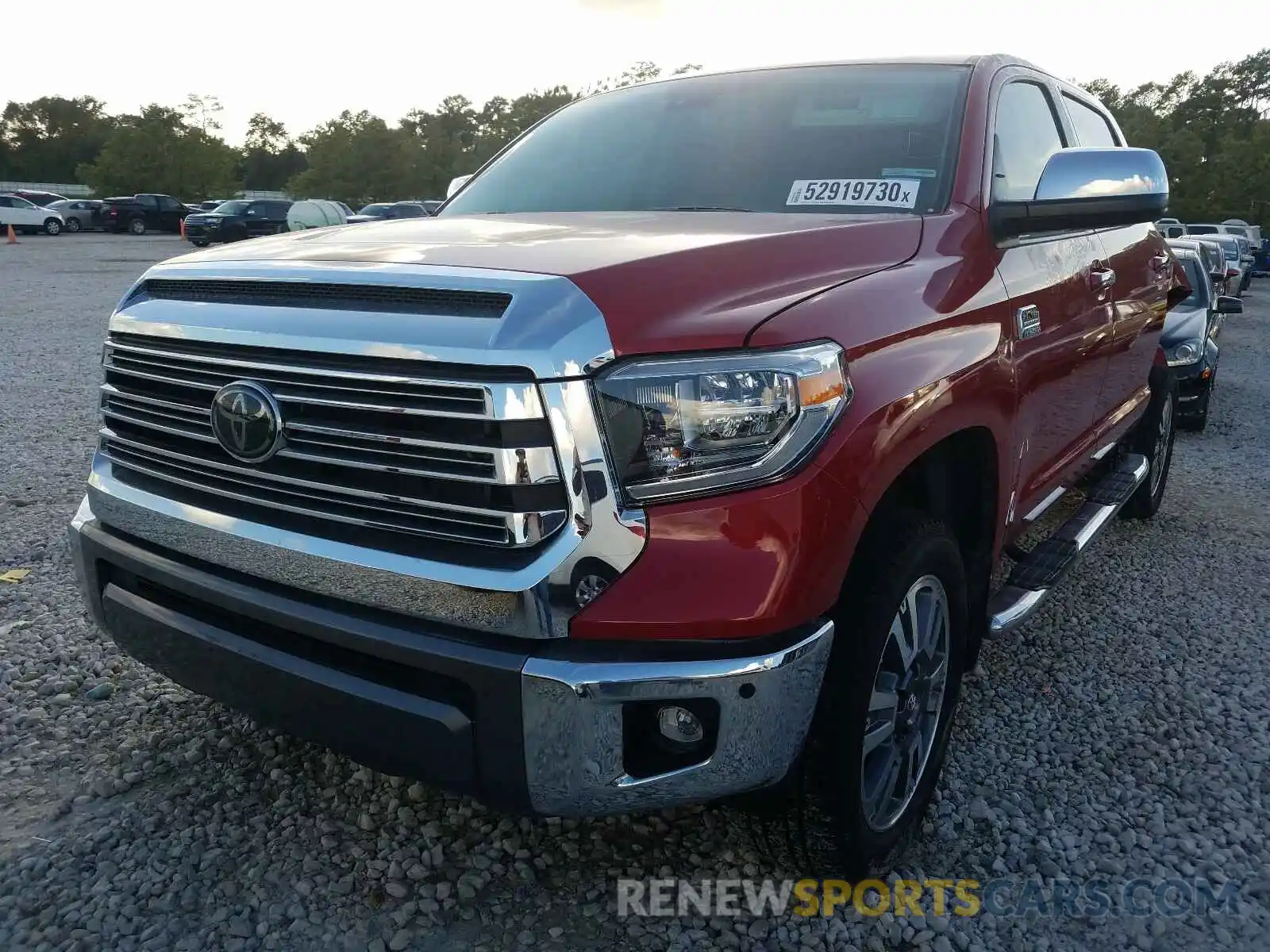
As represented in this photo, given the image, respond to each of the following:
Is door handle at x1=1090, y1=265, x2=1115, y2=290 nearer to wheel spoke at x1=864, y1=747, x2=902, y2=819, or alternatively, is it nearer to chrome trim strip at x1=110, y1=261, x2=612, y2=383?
wheel spoke at x1=864, y1=747, x2=902, y2=819

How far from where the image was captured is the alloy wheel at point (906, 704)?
2.26 m

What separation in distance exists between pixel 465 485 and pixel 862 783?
1.12 m

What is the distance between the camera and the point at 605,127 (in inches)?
137

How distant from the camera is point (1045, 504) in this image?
3461 mm

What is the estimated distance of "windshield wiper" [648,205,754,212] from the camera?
2.82 m

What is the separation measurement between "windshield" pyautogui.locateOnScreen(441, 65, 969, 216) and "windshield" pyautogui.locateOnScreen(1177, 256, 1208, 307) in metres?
6.31

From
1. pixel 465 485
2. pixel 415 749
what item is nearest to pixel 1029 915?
pixel 415 749

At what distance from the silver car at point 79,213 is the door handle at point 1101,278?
1716 inches

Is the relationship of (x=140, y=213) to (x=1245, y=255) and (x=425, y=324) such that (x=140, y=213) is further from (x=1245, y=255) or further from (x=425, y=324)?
(x=425, y=324)

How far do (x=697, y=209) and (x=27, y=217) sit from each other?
139ft

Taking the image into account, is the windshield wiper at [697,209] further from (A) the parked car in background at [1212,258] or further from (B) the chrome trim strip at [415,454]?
(A) the parked car in background at [1212,258]

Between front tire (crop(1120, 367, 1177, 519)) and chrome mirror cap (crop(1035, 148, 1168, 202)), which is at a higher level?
chrome mirror cap (crop(1035, 148, 1168, 202))

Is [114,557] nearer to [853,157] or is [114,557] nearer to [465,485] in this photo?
[465,485]

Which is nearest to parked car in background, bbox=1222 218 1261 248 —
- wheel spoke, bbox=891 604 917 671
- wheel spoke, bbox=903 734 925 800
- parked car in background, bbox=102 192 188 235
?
Answer: wheel spoke, bbox=903 734 925 800
